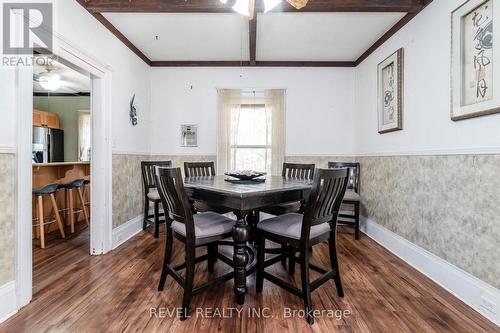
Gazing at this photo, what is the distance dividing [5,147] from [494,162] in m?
3.20

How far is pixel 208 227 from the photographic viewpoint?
1.68 m

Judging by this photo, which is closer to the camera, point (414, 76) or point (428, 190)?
point (428, 190)

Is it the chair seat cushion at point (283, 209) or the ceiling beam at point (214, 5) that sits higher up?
the ceiling beam at point (214, 5)

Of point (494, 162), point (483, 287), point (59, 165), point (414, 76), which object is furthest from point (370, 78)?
point (59, 165)

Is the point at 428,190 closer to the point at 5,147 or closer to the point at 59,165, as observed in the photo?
the point at 5,147

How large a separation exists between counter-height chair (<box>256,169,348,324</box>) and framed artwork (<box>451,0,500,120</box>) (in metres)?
1.11

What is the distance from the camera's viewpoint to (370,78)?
11.3ft

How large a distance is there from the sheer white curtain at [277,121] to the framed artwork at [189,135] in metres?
1.28

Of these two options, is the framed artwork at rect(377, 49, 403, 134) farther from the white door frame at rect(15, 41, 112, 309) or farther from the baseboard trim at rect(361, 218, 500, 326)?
the white door frame at rect(15, 41, 112, 309)

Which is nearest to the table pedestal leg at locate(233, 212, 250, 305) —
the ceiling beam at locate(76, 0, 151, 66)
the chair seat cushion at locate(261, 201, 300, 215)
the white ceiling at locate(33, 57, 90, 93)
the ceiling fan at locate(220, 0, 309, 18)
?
the chair seat cushion at locate(261, 201, 300, 215)

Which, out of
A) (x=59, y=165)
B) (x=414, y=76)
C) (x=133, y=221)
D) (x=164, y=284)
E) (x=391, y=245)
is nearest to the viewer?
(x=164, y=284)

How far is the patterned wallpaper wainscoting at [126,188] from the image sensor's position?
2.89 m

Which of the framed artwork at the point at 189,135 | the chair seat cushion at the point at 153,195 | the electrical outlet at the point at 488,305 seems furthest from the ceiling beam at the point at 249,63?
the electrical outlet at the point at 488,305

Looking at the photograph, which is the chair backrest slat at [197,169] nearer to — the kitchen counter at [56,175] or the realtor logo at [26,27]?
the realtor logo at [26,27]
